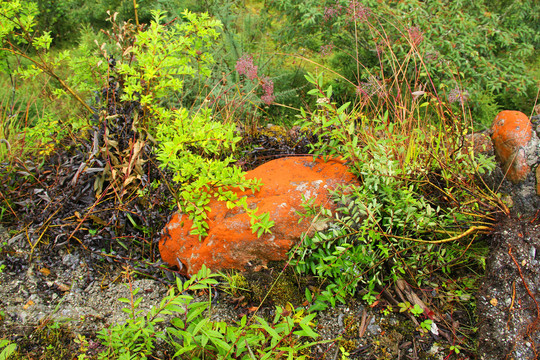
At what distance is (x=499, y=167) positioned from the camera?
2.60 m

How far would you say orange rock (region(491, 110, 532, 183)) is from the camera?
2.48m

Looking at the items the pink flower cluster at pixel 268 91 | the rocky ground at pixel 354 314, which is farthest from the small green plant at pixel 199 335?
the pink flower cluster at pixel 268 91

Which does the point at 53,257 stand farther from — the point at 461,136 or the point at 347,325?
the point at 461,136

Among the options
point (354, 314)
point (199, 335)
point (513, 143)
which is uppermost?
point (513, 143)

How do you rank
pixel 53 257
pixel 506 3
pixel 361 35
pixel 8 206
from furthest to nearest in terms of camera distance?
1. pixel 506 3
2. pixel 361 35
3. pixel 8 206
4. pixel 53 257

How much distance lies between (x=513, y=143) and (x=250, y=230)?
6.54 ft

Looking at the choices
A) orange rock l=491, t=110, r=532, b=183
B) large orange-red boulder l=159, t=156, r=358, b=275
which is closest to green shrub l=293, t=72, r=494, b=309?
large orange-red boulder l=159, t=156, r=358, b=275

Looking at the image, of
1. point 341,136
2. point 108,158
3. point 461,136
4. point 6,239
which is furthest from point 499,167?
point 6,239

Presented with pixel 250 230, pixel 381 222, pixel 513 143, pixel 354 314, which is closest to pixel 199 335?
pixel 250 230

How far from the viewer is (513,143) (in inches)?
100.0

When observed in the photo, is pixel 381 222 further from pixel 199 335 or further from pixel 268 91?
pixel 268 91

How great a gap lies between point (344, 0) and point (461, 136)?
2.36m

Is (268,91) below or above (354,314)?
above

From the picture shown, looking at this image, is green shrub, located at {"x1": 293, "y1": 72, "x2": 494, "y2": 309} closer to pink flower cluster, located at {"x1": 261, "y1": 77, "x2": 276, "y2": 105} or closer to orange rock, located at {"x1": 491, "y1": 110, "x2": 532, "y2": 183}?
orange rock, located at {"x1": 491, "y1": 110, "x2": 532, "y2": 183}
